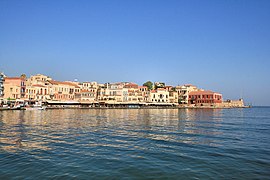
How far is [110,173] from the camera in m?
10.1

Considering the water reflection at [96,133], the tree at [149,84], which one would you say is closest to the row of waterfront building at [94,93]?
the tree at [149,84]

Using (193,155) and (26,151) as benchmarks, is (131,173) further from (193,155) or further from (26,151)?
(26,151)

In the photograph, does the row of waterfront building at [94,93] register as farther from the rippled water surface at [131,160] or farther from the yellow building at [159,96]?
the rippled water surface at [131,160]

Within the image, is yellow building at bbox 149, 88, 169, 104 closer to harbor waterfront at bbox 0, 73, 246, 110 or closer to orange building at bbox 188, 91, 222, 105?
harbor waterfront at bbox 0, 73, 246, 110

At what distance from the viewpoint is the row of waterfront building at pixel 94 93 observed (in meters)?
80.3

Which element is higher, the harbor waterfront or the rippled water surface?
the harbor waterfront

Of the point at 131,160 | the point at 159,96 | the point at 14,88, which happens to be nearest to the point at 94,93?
the point at 159,96

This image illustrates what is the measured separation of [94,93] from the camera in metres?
104

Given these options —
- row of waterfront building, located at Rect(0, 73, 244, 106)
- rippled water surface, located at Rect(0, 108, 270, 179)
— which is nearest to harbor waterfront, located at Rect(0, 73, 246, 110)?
row of waterfront building, located at Rect(0, 73, 244, 106)

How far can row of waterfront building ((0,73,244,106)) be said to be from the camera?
8031 centimetres

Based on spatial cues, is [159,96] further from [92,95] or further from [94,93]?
[92,95]

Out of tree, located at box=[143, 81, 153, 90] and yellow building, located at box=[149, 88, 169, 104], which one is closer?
yellow building, located at box=[149, 88, 169, 104]

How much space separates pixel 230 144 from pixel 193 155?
5085 millimetres

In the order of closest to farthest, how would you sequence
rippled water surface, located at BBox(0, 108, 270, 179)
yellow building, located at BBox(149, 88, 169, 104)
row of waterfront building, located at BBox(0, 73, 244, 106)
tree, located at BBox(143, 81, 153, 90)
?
rippled water surface, located at BBox(0, 108, 270, 179) < row of waterfront building, located at BBox(0, 73, 244, 106) < yellow building, located at BBox(149, 88, 169, 104) < tree, located at BBox(143, 81, 153, 90)
